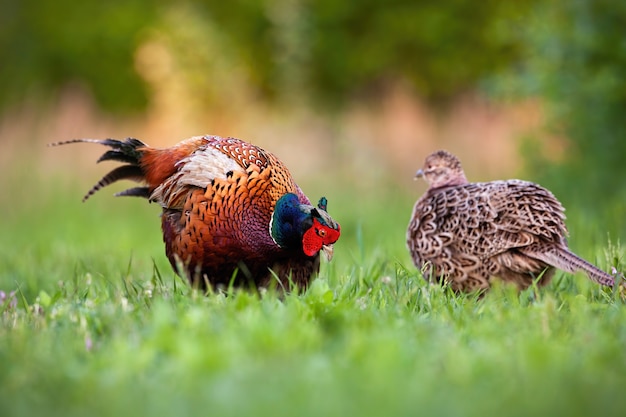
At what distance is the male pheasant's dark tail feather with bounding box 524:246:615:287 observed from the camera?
418 cm

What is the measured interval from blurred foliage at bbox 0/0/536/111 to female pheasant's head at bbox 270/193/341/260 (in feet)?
36.3

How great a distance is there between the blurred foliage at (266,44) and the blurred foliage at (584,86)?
6830mm

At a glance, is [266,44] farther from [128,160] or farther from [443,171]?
[128,160]

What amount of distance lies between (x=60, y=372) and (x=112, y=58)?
57.4 ft

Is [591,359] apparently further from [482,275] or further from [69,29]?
[69,29]

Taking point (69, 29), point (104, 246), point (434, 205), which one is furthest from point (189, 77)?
point (434, 205)

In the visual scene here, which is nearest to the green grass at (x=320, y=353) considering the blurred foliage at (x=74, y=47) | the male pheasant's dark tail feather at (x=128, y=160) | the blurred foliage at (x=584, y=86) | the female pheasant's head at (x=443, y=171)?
the male pheasant's dark tail feather at (x=128, y=160)

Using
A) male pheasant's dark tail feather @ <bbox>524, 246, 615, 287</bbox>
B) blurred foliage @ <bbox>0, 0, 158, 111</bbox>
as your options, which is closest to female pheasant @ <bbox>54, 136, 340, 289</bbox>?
male pheasant's dark tail feather @ <bbox>524, 246, 615, 287</bbox>

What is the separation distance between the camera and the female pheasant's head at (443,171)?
17.6 feet

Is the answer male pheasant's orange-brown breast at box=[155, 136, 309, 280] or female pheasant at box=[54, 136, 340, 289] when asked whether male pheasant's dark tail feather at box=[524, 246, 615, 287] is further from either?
male pheasant's orange-brown breast at box=[155, 136, 309, 280]

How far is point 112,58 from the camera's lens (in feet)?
64.1

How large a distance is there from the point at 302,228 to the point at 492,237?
1205mm

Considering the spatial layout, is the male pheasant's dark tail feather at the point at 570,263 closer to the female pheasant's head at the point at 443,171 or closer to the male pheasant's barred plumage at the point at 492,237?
the male pheasant's barred plumage at the point at 492,237

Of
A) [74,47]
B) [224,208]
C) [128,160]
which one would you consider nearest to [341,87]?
[74,47]
